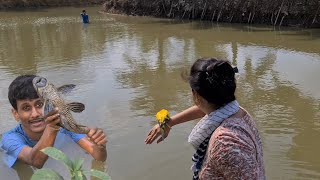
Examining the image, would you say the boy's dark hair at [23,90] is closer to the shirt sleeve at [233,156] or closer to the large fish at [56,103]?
the large fish at [56,103]

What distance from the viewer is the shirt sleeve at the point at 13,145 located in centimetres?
307

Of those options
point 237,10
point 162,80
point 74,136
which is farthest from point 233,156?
point 237,10

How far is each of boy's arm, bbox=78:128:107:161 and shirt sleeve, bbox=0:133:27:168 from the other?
1.35ft

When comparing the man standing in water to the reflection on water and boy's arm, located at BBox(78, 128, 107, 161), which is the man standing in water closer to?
the reflection on water

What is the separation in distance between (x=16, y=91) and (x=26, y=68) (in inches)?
306

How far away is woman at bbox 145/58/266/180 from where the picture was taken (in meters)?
1.83

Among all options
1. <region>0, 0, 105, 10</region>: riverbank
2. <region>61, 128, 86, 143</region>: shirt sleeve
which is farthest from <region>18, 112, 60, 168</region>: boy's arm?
<region>0, 0, 105, 10</region>: riverbank

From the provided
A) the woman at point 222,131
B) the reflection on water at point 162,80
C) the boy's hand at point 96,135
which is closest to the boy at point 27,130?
the reflection on water at point 162,80

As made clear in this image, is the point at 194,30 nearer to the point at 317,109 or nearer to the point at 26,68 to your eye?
the point at 26,68

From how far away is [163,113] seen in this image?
8.57ft

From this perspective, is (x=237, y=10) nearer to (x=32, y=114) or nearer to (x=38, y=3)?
(x=32, y=114)

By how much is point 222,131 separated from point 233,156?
4.6 inches

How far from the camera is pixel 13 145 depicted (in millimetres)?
3094

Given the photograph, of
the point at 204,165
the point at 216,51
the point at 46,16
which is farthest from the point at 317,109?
the point at 46,16
